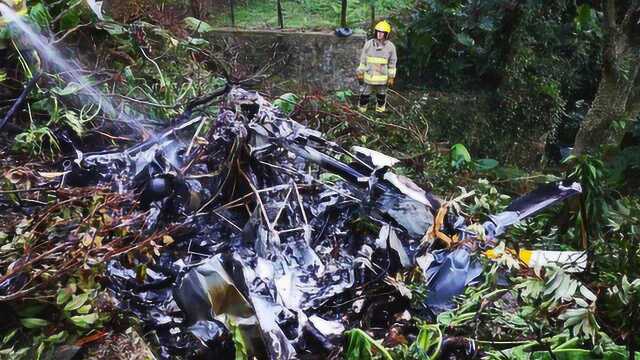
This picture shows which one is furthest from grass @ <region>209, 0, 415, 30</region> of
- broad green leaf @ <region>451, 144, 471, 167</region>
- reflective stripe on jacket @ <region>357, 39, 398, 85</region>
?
broad green leaf @ <region>451, 144, 471, 167</region>

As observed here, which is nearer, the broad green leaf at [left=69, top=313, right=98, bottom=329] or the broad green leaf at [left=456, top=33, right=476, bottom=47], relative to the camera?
the broad green leaf at [left=69, top=313, right=98, bottom=329]

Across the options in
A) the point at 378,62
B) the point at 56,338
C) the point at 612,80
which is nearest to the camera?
the point at 56,338

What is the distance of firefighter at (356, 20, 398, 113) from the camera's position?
5859mm

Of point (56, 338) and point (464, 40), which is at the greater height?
point (56, 338)

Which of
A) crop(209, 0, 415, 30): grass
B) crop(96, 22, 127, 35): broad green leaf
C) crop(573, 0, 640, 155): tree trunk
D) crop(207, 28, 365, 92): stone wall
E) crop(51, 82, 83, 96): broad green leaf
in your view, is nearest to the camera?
crop(51, 82, 83, 96): broad green leaf

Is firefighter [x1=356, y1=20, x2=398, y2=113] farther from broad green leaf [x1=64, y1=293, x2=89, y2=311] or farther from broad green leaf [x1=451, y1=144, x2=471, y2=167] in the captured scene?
broad green leaf [x1=64, y1=293, x2=89, y2=311]

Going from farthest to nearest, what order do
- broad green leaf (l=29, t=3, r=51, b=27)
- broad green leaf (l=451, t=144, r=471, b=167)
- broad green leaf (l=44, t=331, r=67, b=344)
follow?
broad green leaf (l=451, t=144, r=471, b=167) < broad green leaf (l=29, t=3, r=51, b=27) < broad green leaf (l=44, t=331, r=67, b=344)

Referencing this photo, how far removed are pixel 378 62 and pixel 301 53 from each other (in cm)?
149

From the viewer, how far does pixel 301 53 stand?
7.06m

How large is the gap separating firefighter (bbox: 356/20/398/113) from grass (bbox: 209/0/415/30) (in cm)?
150

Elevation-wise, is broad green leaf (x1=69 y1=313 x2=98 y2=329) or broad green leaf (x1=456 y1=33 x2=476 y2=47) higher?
broad green leaf (x1=69 y1=313 x2=98 y2=329)

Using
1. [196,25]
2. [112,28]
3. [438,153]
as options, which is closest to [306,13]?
[196,25]

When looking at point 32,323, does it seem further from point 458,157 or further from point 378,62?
point 378,62

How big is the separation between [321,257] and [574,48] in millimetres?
6402
